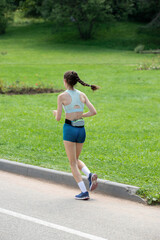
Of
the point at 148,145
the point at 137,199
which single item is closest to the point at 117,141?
the point at 148,145

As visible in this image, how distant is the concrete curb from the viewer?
6836mm

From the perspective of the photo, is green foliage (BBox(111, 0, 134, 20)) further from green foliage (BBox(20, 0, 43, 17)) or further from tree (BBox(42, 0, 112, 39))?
green foliage (BBox(20, 0, 43, 17))

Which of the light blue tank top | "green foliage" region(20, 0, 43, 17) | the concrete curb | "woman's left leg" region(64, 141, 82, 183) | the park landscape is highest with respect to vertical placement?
the light blue tank top

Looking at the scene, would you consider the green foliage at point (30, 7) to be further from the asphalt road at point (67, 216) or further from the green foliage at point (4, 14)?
the asphalt road at point (67, 216)

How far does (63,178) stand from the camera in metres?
7.58

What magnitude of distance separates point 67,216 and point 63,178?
172 centimetres

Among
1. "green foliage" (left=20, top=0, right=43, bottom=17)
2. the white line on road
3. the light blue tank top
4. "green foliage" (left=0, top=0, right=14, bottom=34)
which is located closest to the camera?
the white line on road

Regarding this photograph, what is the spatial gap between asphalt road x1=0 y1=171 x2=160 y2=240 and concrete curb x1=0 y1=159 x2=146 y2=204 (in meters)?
0.13

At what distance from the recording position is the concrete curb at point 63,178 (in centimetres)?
684

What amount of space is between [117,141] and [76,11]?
142 feet

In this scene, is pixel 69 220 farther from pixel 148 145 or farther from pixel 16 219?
pixel 148 145

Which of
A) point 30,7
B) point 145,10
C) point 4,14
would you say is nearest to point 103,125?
point 4,14

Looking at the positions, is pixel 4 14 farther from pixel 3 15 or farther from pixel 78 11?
pixel 78 11

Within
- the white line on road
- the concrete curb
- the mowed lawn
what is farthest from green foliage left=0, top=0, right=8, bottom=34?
the white line on road
